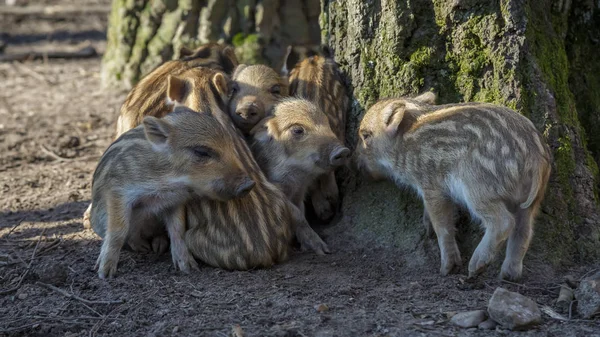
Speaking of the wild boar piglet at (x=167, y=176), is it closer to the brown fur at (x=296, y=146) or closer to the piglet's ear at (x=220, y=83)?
the brown fur at (x=296, y=146)

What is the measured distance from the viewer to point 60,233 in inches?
214

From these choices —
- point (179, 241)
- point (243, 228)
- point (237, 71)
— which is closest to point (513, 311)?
point (243, 228)

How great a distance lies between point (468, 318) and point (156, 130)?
78.3 inches

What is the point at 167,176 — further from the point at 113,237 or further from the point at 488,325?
the point at 488,325

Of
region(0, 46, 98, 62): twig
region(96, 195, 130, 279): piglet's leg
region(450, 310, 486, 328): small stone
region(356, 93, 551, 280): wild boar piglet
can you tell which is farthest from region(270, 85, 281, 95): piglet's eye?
region(0, 46, 98, 62): twig

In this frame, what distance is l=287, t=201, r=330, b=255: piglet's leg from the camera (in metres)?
4.97

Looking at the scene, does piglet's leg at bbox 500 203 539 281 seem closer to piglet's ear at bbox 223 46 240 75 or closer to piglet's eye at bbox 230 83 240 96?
piglet's eye at bbox 230 83 240 96

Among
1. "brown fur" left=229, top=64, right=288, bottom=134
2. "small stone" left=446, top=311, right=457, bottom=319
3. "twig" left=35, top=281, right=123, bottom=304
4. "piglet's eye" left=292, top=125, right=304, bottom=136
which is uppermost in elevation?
"brown fur" left=229, top=64, right=288, bottom=134

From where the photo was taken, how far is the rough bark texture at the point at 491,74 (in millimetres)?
4520

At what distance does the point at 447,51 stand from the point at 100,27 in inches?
335

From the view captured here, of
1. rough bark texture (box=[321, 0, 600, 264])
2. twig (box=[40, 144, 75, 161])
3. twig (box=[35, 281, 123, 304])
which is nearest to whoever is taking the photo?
twig (box=[35, 281, 123, 304])

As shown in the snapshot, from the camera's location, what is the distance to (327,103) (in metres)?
5.22

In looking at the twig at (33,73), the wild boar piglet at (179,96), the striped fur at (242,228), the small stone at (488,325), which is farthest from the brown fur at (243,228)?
the twig at (33,73)

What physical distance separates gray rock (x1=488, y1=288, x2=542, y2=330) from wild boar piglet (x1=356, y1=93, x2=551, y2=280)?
1.31 feet
